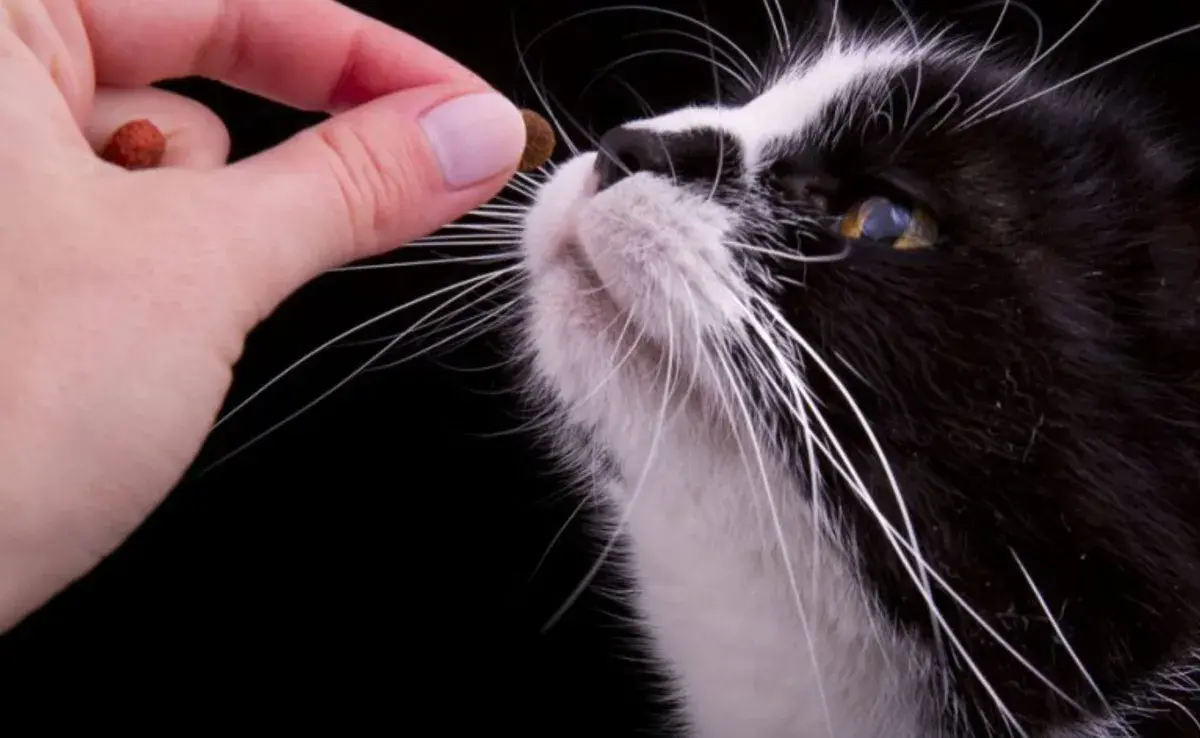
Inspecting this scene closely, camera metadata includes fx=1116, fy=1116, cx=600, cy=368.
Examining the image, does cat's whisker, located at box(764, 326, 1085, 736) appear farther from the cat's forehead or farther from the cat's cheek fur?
the cat's forehead

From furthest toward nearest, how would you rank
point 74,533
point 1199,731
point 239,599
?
point 239,599, point 1199,731, point 74,533

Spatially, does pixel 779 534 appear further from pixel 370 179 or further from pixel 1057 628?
pixel 370 179

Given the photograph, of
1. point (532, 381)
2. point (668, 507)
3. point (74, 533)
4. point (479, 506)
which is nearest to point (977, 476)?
point (668, 507)

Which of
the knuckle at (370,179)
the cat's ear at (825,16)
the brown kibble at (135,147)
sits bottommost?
the brown kibble at (135,147)

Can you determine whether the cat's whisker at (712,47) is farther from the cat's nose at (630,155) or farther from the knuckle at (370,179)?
the knuckle at (370,179)

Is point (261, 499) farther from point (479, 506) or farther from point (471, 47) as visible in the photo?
point (471, 47)

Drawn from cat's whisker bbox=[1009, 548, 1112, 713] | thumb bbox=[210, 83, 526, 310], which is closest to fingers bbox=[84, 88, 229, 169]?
thumb bbox=[210, 83, 526, 310]

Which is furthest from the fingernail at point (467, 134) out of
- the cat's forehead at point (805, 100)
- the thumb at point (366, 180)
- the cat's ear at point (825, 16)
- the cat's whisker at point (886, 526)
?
the cat's ear at point (825, 16)
